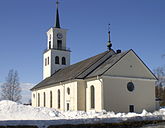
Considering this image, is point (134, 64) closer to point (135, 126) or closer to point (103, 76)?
point (103, 76)

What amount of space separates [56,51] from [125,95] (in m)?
23.2

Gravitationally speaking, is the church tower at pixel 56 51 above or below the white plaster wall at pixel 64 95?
above

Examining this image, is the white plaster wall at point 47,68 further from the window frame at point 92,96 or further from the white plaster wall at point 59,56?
the window frame at point 92,96

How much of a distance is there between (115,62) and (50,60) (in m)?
22.2

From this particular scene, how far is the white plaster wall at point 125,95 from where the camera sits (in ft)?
108

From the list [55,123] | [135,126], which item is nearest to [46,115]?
[55,123]

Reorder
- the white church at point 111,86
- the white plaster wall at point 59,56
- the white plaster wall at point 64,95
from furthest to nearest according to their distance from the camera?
the white plaster wall at point 59,56 < the white plaster wall at point 64,95 < the white church at point 111,86

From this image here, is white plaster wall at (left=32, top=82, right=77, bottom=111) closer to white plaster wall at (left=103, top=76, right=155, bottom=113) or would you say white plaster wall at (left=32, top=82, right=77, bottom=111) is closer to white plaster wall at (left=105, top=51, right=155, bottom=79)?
white plaster wall at (left=103, top=76, right=155, bottom=113)

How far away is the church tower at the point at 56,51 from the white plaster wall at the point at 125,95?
22256mm

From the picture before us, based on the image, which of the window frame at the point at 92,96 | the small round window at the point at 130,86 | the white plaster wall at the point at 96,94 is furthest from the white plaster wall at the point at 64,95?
the small round window at the point at 130,86

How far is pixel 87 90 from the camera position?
36031 mm

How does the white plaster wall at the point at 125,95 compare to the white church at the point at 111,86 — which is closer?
the white plaster wall at the point at 125,95

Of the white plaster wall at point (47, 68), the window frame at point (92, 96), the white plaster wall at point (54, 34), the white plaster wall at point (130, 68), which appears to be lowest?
the window frame at point (92, 96)

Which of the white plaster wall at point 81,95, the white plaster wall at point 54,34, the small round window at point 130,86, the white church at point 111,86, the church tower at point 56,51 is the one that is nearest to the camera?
the white church at point 111,86
